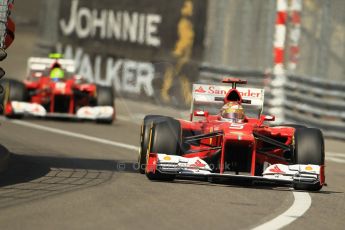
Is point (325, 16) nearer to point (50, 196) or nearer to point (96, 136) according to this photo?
point (96, 136)

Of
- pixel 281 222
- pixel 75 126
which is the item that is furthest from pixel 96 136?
pixel 281 222

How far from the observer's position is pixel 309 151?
13586mm

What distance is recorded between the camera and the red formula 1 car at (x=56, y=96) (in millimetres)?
23453

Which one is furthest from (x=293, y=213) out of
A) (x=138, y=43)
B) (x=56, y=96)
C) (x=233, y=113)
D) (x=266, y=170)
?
(x=138, y=43)

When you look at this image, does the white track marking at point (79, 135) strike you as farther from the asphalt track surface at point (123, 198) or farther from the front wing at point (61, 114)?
the asphalt track surface at point (123, 198)

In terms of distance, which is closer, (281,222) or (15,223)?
(15,223)

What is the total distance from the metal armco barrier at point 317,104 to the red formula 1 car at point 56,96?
3784 mm

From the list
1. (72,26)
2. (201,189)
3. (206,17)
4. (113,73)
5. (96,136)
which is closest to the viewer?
(201,189)

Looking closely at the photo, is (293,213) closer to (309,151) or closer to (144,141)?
(309,151)

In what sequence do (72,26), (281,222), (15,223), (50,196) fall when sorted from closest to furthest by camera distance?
(15,223), (281,222), (50,196), (72,26)

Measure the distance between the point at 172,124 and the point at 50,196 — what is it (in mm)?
2655

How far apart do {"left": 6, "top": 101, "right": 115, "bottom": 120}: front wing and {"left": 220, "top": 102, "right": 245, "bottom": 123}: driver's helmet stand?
942 cm

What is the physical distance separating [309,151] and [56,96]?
36.3 feet

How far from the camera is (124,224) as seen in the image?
985 cm
